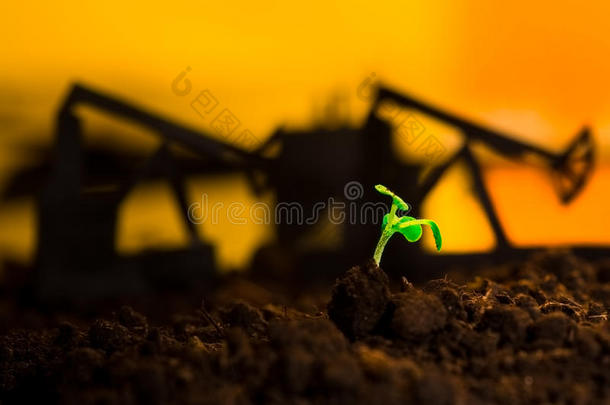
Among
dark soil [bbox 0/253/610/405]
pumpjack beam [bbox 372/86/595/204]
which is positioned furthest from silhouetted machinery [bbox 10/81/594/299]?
dark soil [bbox 0/253/610/405]

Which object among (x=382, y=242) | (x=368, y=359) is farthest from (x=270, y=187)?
(x=368, y=359)

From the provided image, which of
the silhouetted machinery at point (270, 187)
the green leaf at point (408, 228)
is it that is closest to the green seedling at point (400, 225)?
the green leaf at point (408, 228)

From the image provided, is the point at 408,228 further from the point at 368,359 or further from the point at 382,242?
the point at 368,359

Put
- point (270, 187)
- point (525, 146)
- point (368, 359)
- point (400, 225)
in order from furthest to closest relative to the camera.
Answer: point (270, 187) < point (525, 146) < point (400, 225) < point (368, 359)

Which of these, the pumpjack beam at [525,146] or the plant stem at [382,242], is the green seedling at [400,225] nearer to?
the plant stem at [382,242]

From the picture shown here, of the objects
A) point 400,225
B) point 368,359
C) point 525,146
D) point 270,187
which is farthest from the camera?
point 270,187
